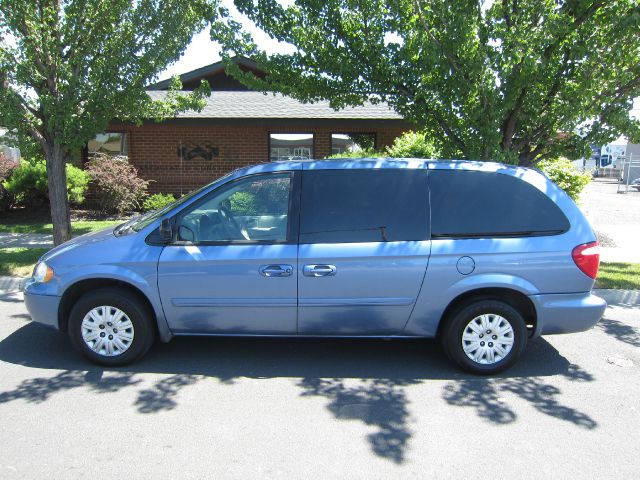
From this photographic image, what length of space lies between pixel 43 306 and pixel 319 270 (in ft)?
7.90

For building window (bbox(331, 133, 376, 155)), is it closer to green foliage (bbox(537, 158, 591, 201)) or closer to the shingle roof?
the shingle roof

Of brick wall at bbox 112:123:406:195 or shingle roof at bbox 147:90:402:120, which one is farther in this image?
brick wall at bbox 112:123:406:195

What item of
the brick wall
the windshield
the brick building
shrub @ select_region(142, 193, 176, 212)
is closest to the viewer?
the windshield

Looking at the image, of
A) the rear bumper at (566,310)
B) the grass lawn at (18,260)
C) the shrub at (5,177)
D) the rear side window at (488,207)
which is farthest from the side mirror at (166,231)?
the shrub at (5,177)

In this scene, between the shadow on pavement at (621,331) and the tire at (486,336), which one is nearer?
the tire at (486,336)

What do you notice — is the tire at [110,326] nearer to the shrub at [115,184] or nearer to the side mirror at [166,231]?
the side mirror at [166,231]

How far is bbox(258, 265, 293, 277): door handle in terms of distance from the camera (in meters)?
4.50

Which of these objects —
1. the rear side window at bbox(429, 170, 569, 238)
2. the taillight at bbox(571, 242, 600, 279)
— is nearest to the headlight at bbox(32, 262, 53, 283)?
the rear side window at bbox(429, 170, 569, 238)

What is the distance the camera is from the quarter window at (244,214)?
15.2 feet

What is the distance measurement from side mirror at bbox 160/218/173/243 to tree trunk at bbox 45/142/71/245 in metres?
4.61

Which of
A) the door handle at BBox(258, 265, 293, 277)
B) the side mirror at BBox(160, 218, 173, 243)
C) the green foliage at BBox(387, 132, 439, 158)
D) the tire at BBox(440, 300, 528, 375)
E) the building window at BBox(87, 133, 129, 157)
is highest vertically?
the building window at BBox(87, 133, 129, 157)

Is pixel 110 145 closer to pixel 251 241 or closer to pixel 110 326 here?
pixel 110 326

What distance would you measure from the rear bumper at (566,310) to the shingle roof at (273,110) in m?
9.66

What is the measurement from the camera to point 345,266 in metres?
4.49
